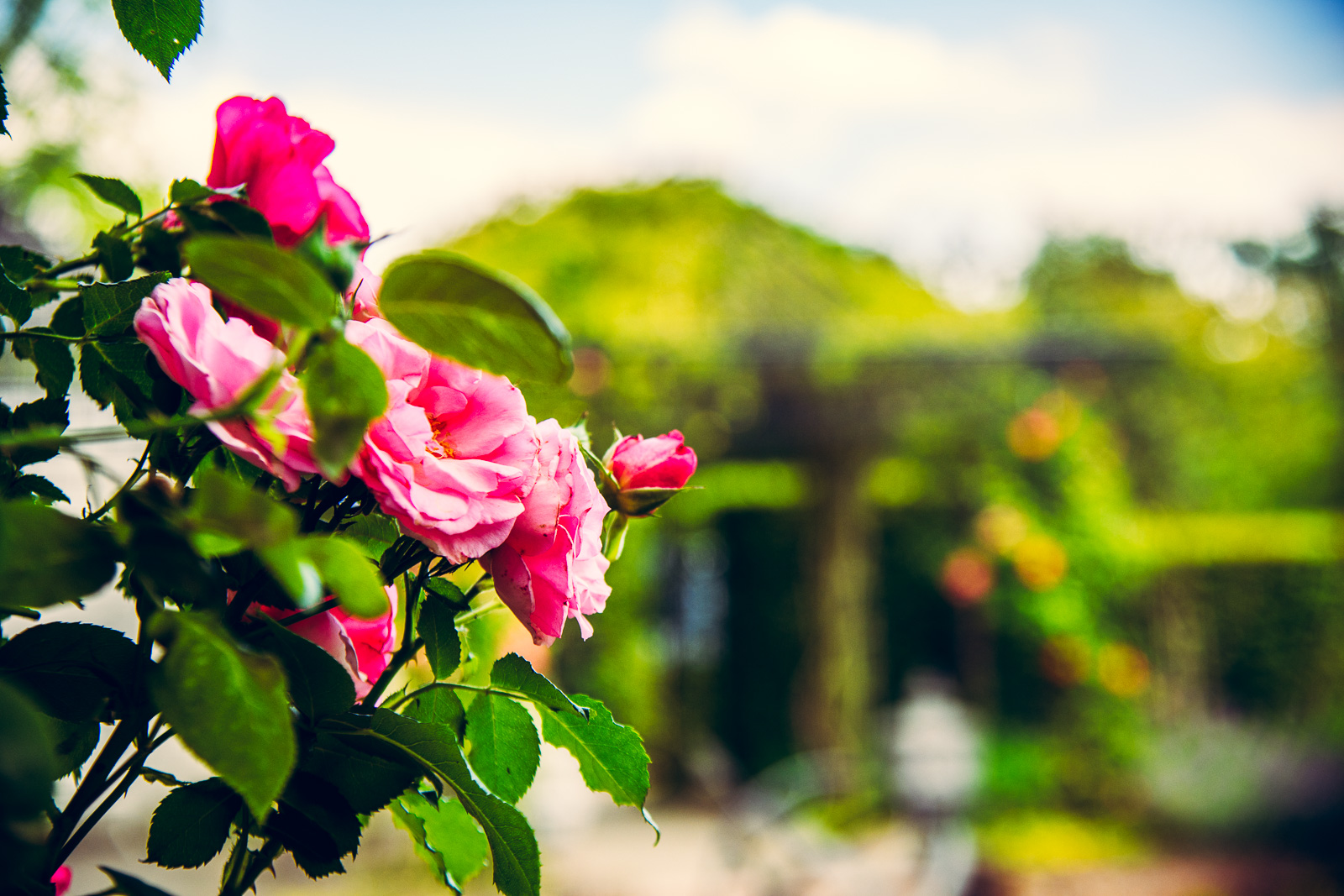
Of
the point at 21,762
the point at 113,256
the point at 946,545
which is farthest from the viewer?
the point at 946,545

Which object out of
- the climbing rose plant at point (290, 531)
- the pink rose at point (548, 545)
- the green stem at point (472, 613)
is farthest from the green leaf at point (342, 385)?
the green stem at point (472, 613)

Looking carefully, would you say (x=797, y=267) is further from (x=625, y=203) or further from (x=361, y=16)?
(x=361, y=16)

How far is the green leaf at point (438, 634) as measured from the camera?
42 cm

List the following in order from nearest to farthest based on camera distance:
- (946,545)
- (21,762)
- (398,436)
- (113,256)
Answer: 1. (21,762)
2. (398,436)
3. (113,256)
4. (946,545)

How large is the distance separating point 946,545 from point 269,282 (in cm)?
710

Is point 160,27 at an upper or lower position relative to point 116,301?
upper

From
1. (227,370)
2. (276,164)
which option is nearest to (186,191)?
(276,164)

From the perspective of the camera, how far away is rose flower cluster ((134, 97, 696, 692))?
1.02ft

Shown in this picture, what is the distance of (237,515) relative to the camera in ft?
A: 0.85

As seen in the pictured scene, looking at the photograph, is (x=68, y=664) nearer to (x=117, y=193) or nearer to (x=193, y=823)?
(x=193, y=823)

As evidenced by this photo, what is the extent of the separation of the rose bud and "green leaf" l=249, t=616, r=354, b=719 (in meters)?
0.16

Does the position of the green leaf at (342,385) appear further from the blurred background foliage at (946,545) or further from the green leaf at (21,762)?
the blurred background foliage at (946,545)

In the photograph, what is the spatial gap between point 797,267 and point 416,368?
8.08 m

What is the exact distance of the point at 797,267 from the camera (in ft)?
26.9
